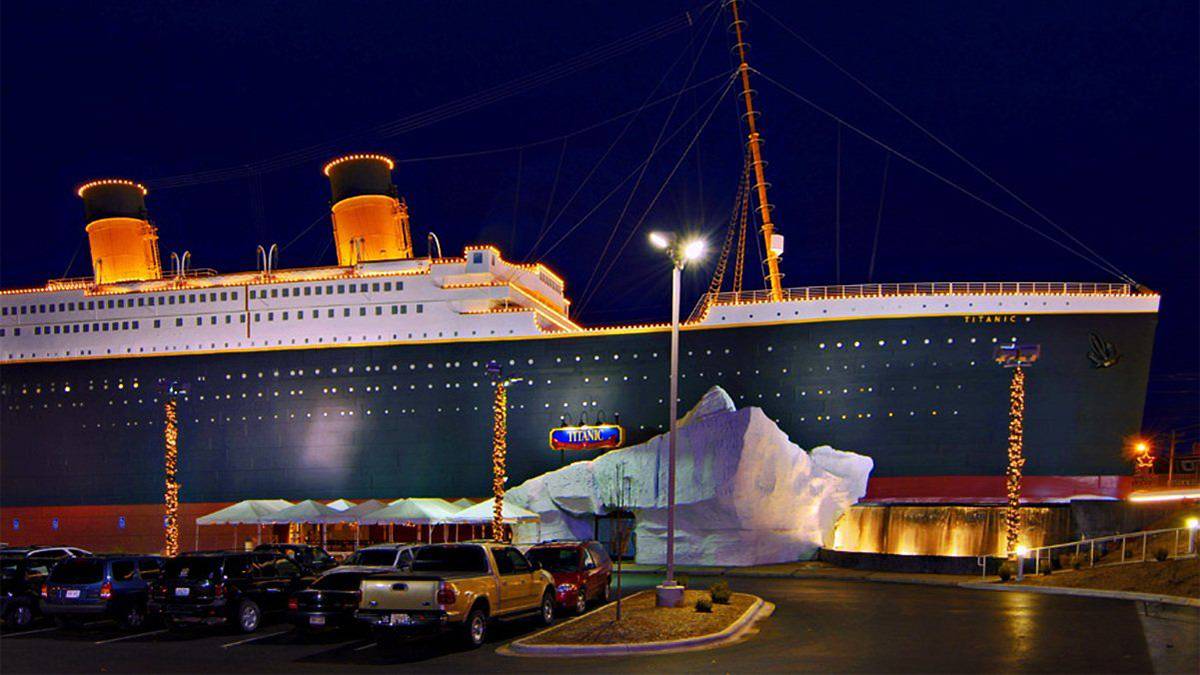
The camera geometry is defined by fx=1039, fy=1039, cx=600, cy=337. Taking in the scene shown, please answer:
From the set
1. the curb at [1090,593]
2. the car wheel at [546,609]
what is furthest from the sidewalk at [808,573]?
the car wheel at [546,609]

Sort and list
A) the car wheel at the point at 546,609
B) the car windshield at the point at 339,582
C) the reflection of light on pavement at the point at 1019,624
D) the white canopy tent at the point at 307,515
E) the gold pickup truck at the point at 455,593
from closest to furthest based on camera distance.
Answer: the reflection of light on pavement at the point at 1019,624 → the gold pickup truck at the point at 455,593 → the car windshield at the point at 339,582 → the car wheel at the point at 546,609 → the white canopy tent at the point at 307,515

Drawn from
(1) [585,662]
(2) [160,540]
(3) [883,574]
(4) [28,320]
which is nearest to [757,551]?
(3) [883,574]

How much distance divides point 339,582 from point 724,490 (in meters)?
16.9

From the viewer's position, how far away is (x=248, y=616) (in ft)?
57.8

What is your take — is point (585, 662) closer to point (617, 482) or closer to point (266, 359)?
point (617, 482)

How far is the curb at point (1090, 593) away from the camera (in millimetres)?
18953

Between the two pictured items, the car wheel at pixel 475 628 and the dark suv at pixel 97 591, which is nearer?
the car wheel at pixel 475 628

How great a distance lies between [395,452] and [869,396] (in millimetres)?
17796

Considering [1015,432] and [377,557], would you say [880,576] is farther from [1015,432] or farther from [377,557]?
[377,557]

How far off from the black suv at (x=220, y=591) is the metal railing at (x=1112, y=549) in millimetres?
16863

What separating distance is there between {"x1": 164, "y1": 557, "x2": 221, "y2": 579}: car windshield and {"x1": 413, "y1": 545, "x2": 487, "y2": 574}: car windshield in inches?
148

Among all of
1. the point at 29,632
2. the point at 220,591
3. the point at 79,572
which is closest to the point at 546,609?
the point at 220,591

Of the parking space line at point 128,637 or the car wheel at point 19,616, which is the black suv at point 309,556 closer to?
the parking space line at point 128,637

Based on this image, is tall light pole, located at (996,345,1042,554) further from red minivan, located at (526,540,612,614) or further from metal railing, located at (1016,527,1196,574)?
red minivan, located at (526,540,612,614)
